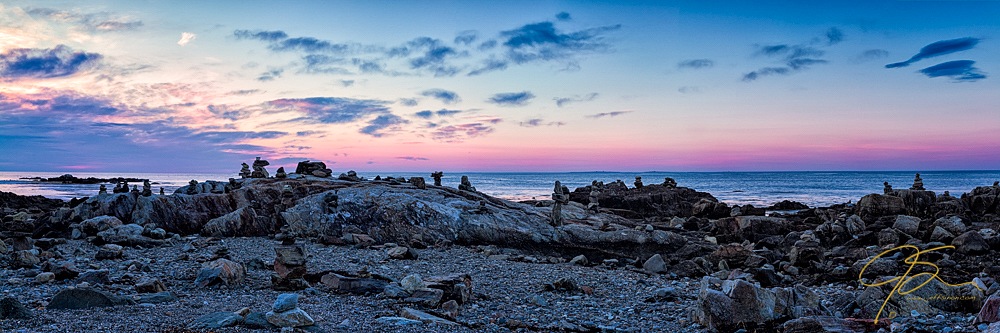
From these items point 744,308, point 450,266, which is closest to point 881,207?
point 450,266

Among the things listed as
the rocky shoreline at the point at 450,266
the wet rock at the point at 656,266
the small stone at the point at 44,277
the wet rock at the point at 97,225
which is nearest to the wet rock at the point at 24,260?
the rocky shoreline at the point at 450,266

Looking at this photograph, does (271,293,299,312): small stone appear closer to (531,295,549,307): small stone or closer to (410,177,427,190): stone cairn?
(531,295,549,307): small stone

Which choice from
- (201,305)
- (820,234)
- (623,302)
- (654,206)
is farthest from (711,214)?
Result: (201,305)

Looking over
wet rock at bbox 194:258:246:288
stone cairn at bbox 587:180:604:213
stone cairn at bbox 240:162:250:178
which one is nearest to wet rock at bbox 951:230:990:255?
stone cairn at bbox 587:180:604:213

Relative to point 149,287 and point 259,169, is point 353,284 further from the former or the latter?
point 259,169

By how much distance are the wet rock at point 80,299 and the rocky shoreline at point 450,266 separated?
0.02 m

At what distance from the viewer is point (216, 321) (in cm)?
1007

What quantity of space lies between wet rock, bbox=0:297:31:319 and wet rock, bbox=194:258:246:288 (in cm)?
410

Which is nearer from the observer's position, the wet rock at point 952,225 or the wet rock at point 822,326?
the wet rock at point 822,326

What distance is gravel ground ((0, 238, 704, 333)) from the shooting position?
34.6 feet

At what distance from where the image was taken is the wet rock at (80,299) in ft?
35.9

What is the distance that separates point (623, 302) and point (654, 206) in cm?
3575

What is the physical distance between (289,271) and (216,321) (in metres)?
5.03

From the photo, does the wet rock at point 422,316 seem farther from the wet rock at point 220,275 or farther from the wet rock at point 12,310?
the wet rock at point 12,310
